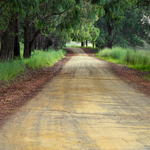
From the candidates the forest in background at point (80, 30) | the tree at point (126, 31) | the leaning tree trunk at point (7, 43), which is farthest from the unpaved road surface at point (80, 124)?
the tree at point (126, 31)

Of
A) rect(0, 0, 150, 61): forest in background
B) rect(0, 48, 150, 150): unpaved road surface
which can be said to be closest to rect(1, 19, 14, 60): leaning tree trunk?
rect(0, 0, 150, 61): forest in background

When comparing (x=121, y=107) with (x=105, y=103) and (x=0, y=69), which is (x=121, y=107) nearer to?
(x=105, y=103)

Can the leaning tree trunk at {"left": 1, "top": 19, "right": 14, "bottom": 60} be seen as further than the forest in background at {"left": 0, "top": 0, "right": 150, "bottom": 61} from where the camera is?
Yes

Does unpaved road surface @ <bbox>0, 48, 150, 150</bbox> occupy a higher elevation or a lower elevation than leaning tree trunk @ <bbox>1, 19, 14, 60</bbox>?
lower

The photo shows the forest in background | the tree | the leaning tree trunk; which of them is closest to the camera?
the forest in background

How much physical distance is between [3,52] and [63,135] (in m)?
11.9

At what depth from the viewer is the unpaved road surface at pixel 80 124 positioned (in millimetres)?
3871

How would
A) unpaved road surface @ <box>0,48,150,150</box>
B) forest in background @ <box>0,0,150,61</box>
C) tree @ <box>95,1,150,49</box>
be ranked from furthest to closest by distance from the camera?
tree @ <box>95,1,150,49</box>, forest in background @ <box>0,0,150,61</box>, unpaved road surface @ <box>0,48,150,150</box>

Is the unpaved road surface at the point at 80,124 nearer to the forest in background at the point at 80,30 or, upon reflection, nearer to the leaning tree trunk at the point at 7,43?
the forest in background at the point at 80,30

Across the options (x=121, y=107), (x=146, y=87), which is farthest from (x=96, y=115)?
(x=146, y=87)

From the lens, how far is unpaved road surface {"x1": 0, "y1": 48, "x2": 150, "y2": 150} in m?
3.87

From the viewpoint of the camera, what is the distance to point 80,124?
15.9 ft

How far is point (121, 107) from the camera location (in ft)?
20.7

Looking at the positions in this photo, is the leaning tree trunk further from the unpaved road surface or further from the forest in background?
the unpaved road surface
